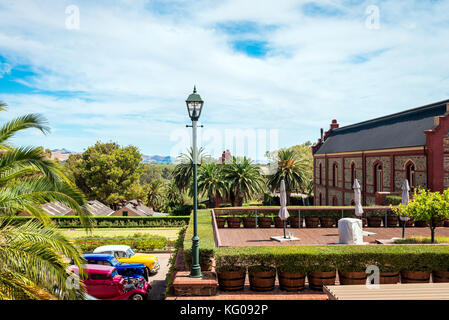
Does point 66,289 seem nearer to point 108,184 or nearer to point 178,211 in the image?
point 178,211

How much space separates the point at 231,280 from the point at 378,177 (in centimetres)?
2860

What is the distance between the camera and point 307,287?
35.4 feet

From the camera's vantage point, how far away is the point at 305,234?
18.9 metres

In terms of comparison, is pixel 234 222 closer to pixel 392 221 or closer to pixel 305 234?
pixel 305 234

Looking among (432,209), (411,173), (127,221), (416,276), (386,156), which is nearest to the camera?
(416,276)

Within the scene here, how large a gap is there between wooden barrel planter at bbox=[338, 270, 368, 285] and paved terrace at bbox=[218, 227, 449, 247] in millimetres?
5473

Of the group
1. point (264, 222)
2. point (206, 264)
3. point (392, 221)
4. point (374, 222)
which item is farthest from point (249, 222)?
point (206, 264)

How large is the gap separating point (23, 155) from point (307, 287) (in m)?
8.67

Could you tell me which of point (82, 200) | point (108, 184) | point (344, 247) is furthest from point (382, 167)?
point (108, 184)

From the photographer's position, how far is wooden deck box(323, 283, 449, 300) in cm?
731

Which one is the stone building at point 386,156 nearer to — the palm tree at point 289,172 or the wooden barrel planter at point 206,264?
the palm tree at point 289,172

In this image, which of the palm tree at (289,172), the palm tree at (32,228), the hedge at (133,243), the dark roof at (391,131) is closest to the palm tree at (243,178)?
the palm tree at (289,172)

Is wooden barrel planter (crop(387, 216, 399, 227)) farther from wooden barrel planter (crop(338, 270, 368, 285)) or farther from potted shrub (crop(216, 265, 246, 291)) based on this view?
potted shrub (crop(216, 265, 246, 291))

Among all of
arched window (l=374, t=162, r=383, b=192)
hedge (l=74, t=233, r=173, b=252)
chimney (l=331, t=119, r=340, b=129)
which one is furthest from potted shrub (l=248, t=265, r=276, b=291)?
chimney (l=331, t=119, r=340, b=129)
